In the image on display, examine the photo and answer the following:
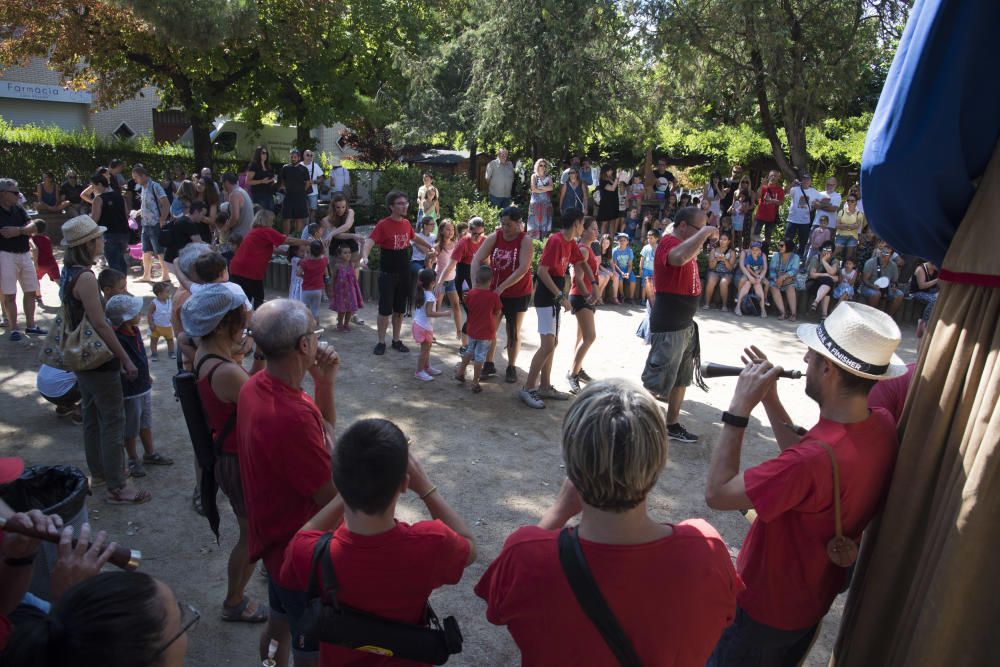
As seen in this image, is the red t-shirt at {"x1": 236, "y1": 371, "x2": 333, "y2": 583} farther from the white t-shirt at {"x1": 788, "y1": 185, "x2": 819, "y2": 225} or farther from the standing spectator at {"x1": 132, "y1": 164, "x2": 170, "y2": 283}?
the white t-shirt at {"x1": 788, "y1": 185, "x2": 819, "y2": 225}

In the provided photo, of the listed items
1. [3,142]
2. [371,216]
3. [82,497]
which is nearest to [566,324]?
[82,497]

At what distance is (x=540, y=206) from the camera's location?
15.1 metres

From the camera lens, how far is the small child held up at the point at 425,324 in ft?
24.4

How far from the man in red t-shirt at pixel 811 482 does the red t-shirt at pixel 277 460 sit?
4.90 feet

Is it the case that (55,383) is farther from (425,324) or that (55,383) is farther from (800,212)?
(800,212)

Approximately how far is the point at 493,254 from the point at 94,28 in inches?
637

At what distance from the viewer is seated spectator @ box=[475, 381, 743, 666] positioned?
1.73m

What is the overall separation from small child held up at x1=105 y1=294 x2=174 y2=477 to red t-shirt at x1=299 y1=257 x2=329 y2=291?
3281 millimetres

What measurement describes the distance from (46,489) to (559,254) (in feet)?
15.4

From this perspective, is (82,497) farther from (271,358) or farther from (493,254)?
(493,254)

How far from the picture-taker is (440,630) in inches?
85.0

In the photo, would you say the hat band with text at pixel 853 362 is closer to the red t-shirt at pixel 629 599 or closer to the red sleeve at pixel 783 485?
the red sleeve at pixel 783 485

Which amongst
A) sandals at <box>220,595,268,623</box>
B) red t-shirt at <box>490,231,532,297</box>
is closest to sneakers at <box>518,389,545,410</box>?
red t-shirt at <box>490,231,532,297</box>

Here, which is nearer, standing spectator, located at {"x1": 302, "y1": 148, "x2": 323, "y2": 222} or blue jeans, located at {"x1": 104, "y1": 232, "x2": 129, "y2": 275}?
blue jeans, located at {"x1": 104, "y1": 232, "x2": 129, "y2": 275}
